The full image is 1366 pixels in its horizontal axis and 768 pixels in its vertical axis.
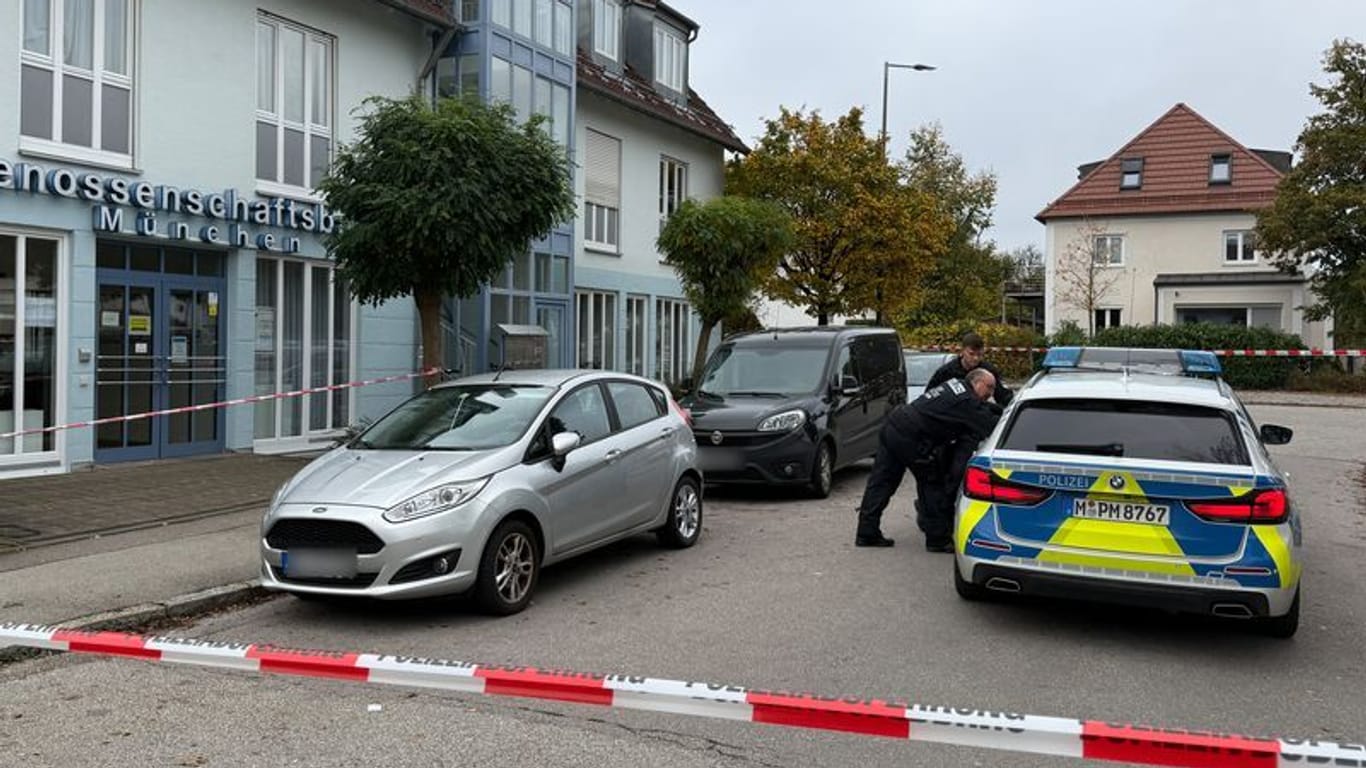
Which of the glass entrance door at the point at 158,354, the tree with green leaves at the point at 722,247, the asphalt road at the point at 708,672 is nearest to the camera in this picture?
the asphalt road at the point at 708,672

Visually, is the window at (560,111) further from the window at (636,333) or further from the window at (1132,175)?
the window at (1132,175)

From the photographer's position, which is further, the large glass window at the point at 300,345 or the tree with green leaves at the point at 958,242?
the tree with green leaves at the point at 958,242

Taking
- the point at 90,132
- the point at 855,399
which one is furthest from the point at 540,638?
the point at 90,132

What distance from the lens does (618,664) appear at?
5754mm

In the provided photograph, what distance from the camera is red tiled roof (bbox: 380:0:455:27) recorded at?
15.9m

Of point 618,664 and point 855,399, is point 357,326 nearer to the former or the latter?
point 855,399

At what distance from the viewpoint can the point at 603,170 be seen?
877 inches

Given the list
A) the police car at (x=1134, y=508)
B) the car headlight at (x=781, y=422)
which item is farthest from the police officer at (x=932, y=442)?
the car headlight at (x=781, y=422)

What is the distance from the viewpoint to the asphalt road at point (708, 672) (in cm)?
464

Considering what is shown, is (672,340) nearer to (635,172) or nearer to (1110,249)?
(635,172)

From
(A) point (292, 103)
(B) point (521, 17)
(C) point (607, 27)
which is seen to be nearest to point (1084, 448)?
(A) point (292, 103)

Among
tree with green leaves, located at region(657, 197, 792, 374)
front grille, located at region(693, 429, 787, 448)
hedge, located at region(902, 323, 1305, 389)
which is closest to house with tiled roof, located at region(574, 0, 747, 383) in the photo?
tree with green leaves, located at region(657, 197, 792, 374)

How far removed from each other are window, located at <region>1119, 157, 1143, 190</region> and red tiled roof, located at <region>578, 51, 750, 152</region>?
2451cm

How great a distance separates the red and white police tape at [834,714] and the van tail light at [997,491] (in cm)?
243
